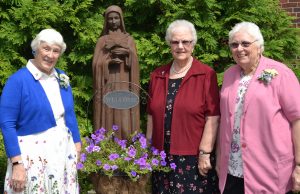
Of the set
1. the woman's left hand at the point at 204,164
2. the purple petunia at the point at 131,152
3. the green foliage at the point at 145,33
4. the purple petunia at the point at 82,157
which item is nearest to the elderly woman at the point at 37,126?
the purple petunia at the point at 82,157

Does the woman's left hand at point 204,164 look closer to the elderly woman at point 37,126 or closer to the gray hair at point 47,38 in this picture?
the elderly woman at point 37,126

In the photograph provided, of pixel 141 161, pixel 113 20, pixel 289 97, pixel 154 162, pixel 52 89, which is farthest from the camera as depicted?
pixel 113 20

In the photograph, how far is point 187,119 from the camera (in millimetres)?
3168

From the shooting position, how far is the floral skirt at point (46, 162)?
9.52ft

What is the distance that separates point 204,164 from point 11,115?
1.45 m

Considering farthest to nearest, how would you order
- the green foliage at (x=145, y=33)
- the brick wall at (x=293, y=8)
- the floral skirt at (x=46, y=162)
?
the brick wall at (x=293, y=8)
the green foliage at (x=145, y=33)
the floral skirt at (x=46, y=162)

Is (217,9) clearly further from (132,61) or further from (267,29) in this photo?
(132,61)

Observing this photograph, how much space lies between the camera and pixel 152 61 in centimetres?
598

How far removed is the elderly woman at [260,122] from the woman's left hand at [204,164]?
220 millimetres

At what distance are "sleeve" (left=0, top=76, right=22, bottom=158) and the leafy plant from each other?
693 millimetres

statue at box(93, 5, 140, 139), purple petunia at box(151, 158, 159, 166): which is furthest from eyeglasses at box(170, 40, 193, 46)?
statue at box(93, 5, 140, 139)

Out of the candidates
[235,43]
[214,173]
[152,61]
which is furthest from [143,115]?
[235,43]

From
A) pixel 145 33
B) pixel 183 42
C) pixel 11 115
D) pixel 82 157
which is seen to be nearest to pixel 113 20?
pixel 183 42

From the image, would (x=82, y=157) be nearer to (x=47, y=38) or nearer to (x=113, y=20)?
(x=47, y=38)
